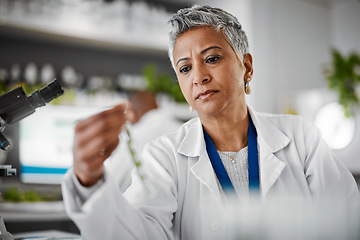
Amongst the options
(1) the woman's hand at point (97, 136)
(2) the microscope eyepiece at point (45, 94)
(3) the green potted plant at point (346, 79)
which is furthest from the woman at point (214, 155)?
(3) the green potted plant at point (346, 79)

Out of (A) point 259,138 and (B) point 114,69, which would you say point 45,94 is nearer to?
(A) point 259,138

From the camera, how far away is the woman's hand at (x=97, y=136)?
651mm

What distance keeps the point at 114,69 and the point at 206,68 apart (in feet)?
9.33

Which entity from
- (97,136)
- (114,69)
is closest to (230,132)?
(97,136)

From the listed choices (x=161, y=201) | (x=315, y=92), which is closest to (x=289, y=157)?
(x=161, y=201)

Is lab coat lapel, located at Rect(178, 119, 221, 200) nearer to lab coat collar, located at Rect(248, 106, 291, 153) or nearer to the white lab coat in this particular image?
the white lab coat

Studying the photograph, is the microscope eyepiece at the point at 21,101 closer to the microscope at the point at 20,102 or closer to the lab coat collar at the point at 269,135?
the microscope at the point at 20,102

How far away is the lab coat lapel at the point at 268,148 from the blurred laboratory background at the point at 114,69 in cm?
123

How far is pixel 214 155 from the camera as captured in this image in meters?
1.05

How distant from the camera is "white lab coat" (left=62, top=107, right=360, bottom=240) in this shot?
0.93 m

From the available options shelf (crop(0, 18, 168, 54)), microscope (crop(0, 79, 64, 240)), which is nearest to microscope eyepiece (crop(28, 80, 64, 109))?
microscope (crop(0, 79, 64, 240))

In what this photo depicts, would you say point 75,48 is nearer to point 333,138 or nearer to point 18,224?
point 18,224

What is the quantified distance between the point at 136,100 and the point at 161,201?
190 cm

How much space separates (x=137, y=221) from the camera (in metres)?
0.85
